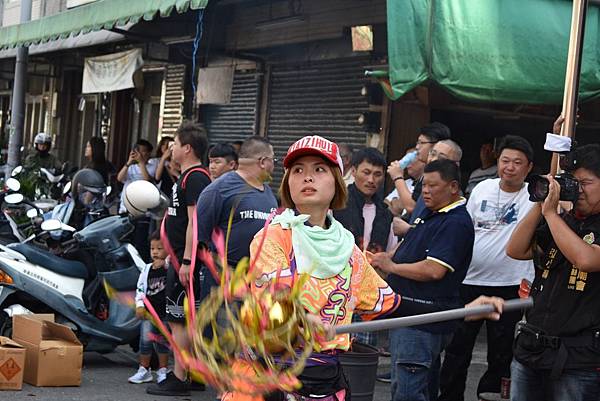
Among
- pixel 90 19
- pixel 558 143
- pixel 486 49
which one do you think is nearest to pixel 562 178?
pixel 558 143

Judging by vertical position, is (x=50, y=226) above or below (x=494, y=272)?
below

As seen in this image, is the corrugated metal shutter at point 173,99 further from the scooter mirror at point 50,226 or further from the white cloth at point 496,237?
the white cloth at point 496,237

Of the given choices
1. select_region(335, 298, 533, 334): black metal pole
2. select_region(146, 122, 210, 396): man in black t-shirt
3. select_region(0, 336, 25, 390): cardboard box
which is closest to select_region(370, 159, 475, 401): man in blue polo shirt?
select_region(335, 298, 533, 334): black metal pole

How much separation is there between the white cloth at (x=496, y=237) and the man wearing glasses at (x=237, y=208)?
1.50m

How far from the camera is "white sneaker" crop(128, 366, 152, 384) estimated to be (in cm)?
797

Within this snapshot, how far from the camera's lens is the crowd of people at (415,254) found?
387cm

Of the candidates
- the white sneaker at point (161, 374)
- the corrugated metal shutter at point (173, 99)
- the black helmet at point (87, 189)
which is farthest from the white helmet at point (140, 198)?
the corrugated metal shutter at point (173, 99)

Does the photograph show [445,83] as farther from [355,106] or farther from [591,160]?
[355,106]

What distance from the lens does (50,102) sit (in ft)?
72.6

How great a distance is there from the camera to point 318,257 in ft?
12.4

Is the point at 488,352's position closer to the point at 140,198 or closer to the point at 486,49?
the point at 486,49

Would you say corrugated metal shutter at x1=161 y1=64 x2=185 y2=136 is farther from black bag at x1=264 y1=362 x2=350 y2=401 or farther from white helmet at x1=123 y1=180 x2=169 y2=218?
black bag at x1=264 y1=362 x2=350 y2=401

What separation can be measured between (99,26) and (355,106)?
311 cm

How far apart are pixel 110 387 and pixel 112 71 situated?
826 cm
